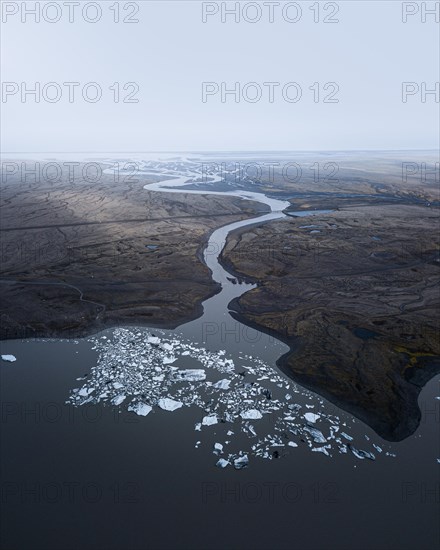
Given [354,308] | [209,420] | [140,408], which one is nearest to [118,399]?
[140,408]

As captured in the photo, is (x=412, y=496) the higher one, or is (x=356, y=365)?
(x=356, y=365)

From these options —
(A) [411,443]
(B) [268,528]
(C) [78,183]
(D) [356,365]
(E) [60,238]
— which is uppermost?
(C) [78,183]

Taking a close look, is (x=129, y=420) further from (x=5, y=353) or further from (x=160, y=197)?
(x=160, y=197)

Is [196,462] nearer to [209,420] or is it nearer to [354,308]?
[209,420]

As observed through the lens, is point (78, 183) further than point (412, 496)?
Yes

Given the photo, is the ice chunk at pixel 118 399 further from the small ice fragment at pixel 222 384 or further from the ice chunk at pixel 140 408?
the small ice fragment at pixel 222 384

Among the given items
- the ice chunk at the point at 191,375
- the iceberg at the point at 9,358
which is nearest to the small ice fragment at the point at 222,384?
the ice chunk at the point at 191,375

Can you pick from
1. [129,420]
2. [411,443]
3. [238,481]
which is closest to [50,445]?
[129,420]
